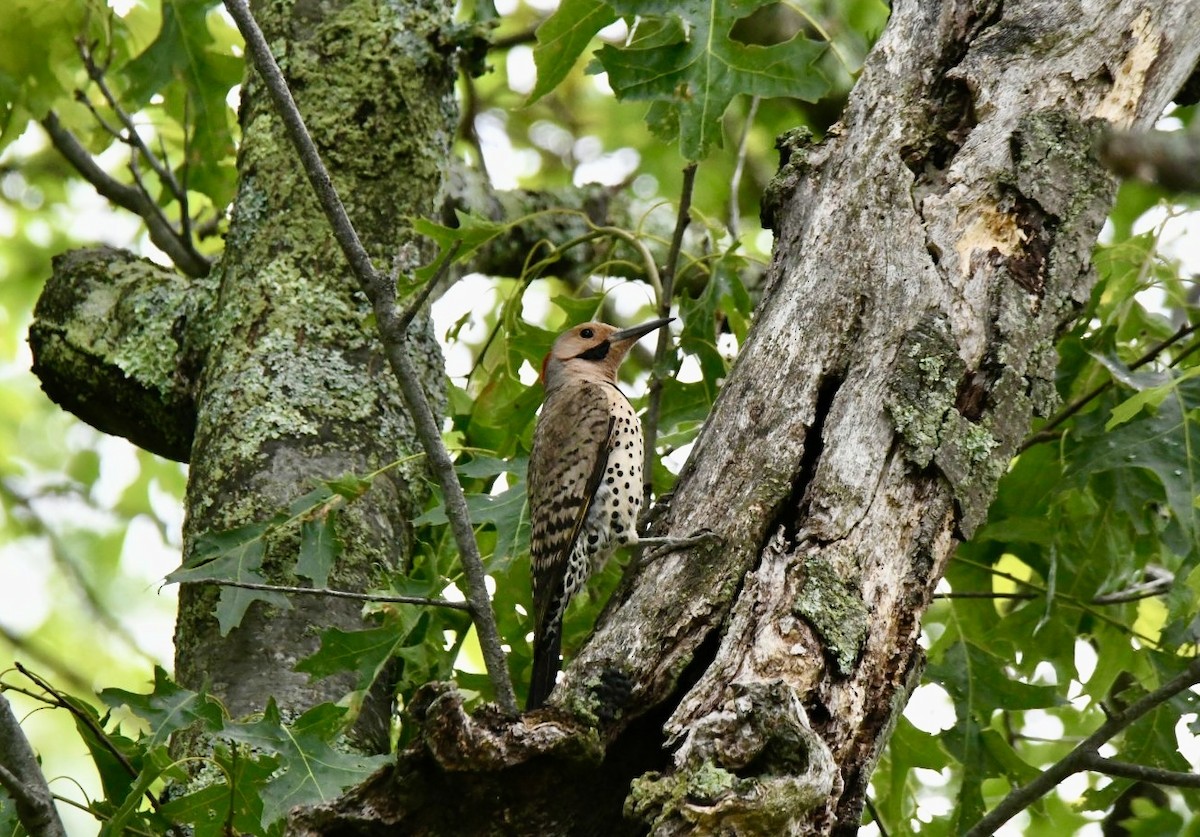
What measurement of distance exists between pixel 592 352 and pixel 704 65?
6.40ft

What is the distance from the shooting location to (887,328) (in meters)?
3.32

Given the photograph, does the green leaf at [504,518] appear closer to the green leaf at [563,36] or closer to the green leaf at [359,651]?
the green leaf at [359,651]

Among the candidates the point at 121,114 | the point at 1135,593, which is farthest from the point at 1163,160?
the point at 121,114

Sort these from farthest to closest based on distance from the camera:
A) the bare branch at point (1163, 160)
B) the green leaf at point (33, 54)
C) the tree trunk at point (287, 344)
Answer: the green leaf at point (33, 54), the tree trunk at point (287, 344), the bare branch at point (1163, 160)

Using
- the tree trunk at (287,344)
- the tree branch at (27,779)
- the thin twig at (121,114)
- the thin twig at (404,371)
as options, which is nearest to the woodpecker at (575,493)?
the tree trunk at (287,344)

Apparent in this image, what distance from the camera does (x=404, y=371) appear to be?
9.61 feet

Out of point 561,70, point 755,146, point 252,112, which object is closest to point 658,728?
point 561,70

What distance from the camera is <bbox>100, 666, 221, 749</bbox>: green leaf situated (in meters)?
3.22

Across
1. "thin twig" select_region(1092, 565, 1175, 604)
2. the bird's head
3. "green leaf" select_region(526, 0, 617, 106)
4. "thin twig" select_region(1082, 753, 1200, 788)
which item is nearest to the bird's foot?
"thin twig" select_region(1082, 753, 1200, 788)

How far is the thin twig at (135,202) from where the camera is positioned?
228 inches

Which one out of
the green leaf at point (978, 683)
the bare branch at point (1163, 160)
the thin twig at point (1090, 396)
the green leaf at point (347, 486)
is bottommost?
the bare branch at point (1163, 160)

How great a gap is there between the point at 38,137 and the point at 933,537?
8.42 meters

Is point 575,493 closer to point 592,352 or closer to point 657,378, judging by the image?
point 657,378

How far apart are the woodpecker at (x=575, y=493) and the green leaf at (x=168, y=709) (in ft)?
3.99
